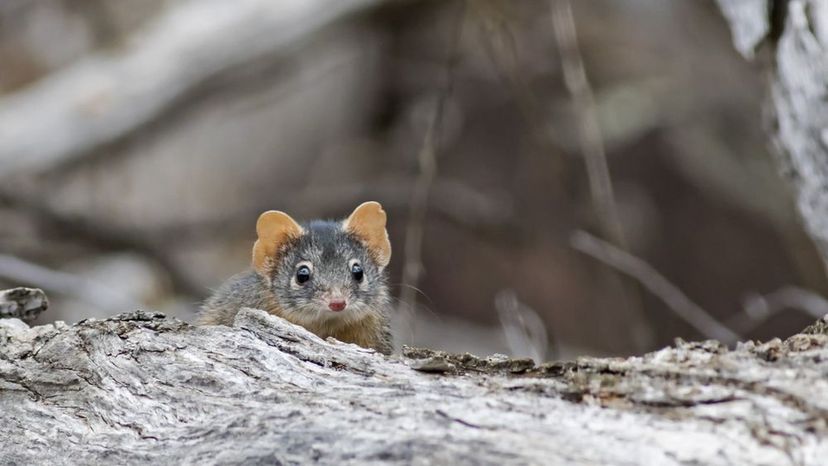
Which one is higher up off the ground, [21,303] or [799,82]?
[799,82]

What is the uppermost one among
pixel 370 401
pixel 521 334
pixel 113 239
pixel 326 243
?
pixel 113 239

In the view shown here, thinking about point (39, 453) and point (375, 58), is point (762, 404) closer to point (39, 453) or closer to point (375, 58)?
point (39, 453)

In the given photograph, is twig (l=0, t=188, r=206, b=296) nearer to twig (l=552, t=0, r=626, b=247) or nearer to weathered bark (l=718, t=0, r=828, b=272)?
twig (l=552, t=0, r=626, b=247)

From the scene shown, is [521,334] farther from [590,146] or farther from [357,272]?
[357,272]

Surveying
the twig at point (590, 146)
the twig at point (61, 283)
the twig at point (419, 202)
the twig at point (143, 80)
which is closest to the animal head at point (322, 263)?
the twig at point (419, 202)

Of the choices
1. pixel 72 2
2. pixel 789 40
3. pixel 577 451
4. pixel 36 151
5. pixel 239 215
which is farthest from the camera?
pixel 72 2

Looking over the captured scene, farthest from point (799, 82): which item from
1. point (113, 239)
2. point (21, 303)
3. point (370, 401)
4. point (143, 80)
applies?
point (113, 239)

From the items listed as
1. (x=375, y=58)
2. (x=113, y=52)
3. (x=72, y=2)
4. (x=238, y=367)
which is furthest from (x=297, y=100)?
(x=238, y=367)
